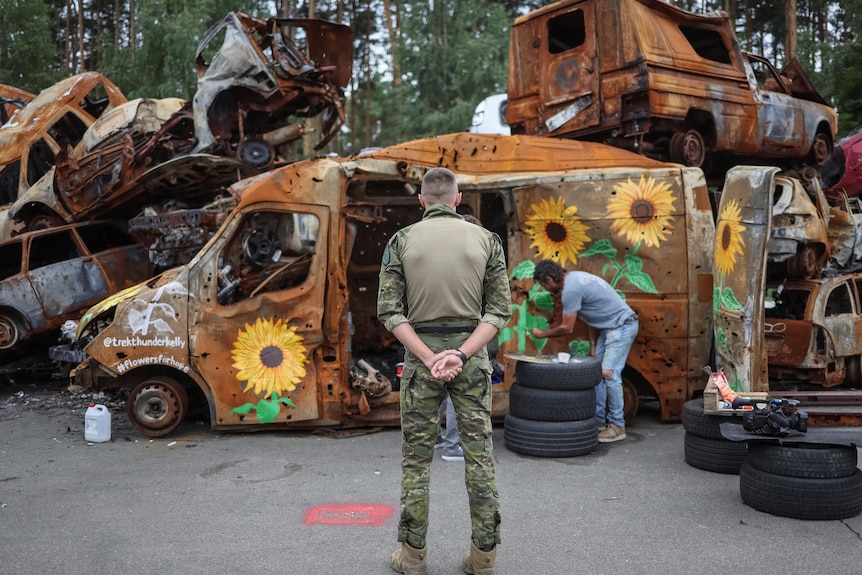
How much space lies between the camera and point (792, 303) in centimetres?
723

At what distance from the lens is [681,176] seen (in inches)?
263

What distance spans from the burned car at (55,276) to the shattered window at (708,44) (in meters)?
7.30

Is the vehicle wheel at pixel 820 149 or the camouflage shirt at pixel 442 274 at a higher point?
the vehicle wheel at pixel 820 149

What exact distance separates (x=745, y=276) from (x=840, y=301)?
2.12 m

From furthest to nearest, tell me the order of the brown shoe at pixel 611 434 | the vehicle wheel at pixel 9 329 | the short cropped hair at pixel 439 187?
the vehicle wheel at pixel 9 329
the brown shoe at pixel 611 434
the short cropped hair at pixel 439 187

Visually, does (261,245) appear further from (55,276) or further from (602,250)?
(55,276)

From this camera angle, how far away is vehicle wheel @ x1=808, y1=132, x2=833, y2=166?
31.9 feet

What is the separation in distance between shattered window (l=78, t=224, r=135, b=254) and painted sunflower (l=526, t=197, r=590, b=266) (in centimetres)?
598

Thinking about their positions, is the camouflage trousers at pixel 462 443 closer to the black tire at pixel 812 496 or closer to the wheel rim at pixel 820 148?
the black tire at pixel 812 496

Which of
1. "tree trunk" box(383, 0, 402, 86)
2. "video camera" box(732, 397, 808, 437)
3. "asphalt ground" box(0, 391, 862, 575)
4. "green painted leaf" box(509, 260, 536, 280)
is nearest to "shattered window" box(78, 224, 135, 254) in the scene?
"asphalt ground" box(0, 391, 862, 575)

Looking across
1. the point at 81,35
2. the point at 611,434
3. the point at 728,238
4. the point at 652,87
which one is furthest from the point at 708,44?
the point at 81,35

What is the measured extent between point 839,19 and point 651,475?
851 inches

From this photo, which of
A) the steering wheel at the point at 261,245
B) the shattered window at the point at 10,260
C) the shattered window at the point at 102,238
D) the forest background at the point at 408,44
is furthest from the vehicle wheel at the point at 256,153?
the forest background at the point at 408,44

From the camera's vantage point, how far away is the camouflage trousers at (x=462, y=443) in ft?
11.5
